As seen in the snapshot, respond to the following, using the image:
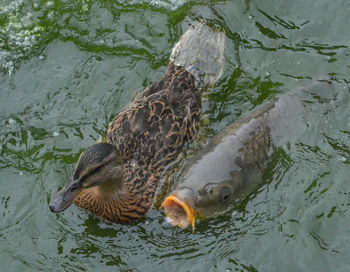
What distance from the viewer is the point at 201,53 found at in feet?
30.2

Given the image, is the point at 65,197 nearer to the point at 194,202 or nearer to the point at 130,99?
the point at 194,202

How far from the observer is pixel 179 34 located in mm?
9672

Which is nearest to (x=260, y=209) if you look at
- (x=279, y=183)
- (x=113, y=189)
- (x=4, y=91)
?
(x=279, y=183)

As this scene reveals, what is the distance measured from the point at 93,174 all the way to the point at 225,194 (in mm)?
1651

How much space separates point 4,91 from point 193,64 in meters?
3.01

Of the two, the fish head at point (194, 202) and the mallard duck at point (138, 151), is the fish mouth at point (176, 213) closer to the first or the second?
the fish head at point (194, 202)

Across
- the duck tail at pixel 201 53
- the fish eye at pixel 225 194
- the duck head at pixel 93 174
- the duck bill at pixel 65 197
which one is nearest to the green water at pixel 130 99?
the duck tail at pixel 201 53

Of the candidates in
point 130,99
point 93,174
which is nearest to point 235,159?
point 93,174

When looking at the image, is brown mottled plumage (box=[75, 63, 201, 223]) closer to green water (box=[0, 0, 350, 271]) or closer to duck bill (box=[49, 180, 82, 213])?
green water (box=[0, 0, 350, 271])

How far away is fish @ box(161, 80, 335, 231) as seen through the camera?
6898 mm

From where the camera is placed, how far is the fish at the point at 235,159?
6.90 metres

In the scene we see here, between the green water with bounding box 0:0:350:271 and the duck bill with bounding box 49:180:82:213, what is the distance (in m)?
0.86

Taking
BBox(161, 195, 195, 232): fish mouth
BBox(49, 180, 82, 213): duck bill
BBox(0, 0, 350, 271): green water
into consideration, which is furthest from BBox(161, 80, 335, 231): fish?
BBox(49, 180, 82, 213): duck bill

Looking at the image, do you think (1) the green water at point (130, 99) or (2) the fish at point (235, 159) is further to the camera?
(1) the green water at point (130, 99)
